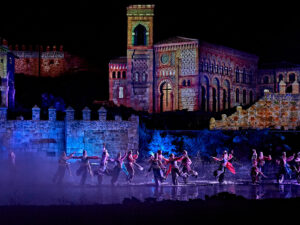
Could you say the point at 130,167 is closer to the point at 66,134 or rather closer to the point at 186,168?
the point at 186,168

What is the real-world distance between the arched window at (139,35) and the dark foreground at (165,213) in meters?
41.9

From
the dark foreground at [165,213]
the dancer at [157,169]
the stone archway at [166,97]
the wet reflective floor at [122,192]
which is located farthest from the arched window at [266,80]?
the dark foreground at [165,213]

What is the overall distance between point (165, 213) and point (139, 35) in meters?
45.3

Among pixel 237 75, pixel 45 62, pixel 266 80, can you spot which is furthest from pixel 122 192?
pixel 45 62

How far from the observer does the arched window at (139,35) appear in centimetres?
5812

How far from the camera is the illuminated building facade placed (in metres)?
56.4

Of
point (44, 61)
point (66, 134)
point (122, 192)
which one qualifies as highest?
point (44, 61)

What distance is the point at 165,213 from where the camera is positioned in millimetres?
15523

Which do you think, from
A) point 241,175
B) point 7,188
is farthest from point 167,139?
point 7,188

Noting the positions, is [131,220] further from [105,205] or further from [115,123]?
[115,123]

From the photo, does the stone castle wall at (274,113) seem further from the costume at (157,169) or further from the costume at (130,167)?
the costume at (157,169)

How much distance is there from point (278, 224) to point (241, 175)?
13.8 metres

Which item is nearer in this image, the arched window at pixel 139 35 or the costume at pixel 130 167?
the costume at pixel 130 167

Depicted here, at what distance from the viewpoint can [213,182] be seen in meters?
24.2
